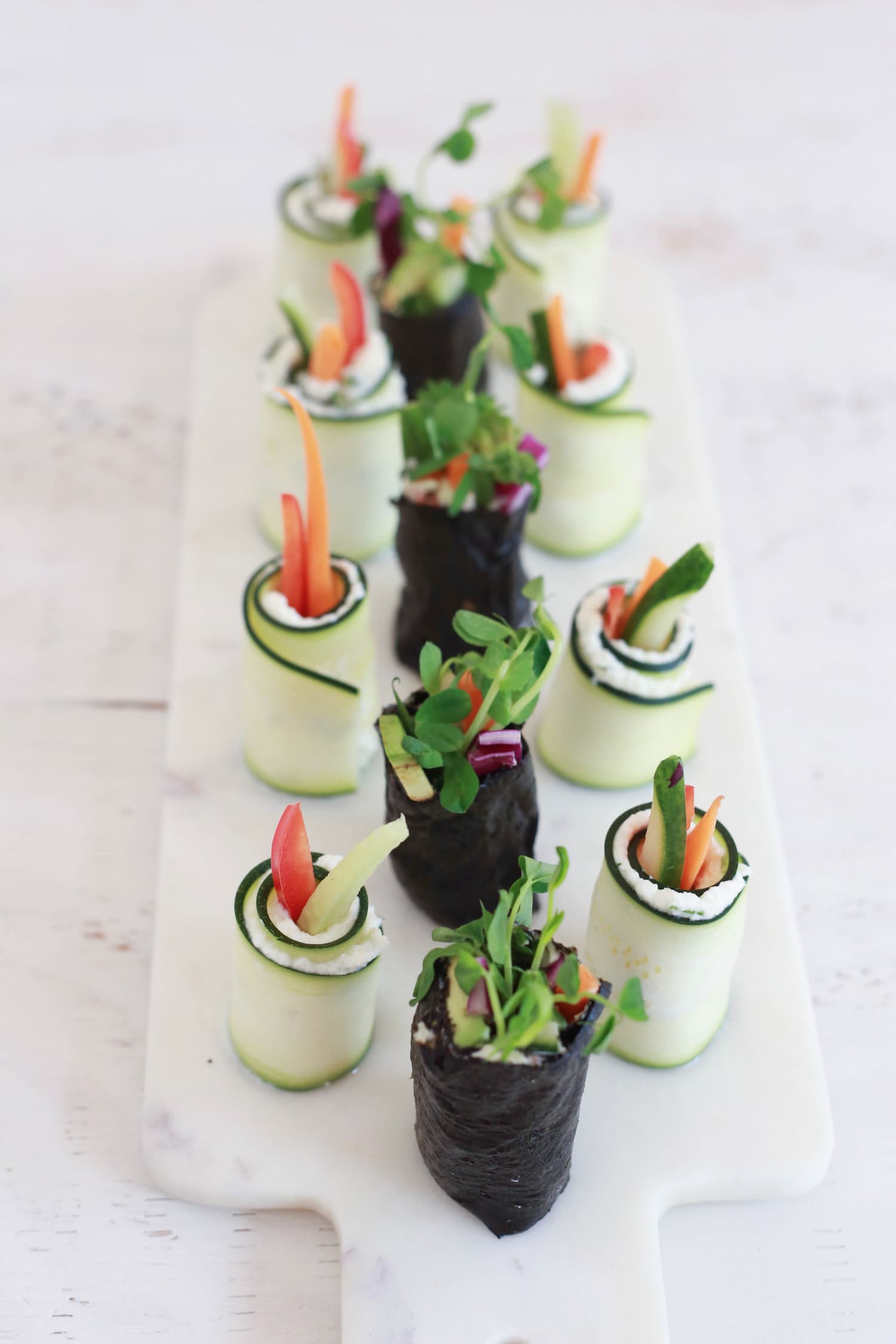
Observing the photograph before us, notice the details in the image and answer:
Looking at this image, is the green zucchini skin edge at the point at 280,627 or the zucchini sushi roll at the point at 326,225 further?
the zucchini sushi roll at the point at 326,225

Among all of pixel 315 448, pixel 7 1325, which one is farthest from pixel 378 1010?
pixel 315 448

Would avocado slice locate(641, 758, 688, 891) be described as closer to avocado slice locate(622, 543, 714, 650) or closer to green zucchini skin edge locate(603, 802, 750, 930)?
green zucchini skin edge locate(603, 802, 750, 930)

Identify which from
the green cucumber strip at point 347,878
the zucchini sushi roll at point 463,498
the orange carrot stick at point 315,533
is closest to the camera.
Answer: the green cucumber strip at point 347,878

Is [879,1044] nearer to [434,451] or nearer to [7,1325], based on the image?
[434,451]

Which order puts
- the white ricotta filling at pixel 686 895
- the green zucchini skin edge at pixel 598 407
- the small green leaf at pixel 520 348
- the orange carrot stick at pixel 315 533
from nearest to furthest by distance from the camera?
the white ricotta filling at pixel 686 895, the orange carrot stick at pixel 315 533, the small green leaf at pixel 520 348, the green zucchini skin edge at pixel 598 407

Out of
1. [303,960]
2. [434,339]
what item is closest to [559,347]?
[434,339]

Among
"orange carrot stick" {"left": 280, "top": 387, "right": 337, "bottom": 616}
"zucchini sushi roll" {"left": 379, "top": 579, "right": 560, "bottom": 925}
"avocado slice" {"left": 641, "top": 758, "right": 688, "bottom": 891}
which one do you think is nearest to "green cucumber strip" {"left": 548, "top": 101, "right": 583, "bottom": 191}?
"orange carrot stick" {"left": 280, "top": 387, "right": 337, "bottom": 616}

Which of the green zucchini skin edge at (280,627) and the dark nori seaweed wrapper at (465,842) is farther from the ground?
the green zucchini skin edge at (280,627)

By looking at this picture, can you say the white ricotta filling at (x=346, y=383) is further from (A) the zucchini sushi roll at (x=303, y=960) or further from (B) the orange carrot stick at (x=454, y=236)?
(A) the zucchini sushi roll at (x=303, y=960)

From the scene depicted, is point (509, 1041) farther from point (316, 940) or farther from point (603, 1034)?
point (316, 940)

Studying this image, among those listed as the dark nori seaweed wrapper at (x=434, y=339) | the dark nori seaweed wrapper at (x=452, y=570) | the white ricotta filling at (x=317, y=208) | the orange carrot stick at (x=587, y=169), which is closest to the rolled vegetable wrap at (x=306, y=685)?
the dark nori seaweed wrapper at (x=452, y=570)
